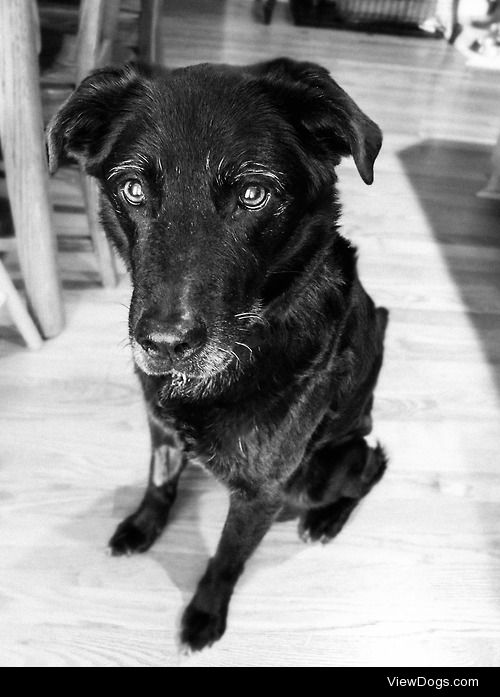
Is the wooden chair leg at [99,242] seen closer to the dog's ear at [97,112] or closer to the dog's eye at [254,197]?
the dog's ear at [97,112]

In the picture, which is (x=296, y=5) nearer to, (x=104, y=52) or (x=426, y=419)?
(x=104, y=52)

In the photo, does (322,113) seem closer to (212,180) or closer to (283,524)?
(212,180)

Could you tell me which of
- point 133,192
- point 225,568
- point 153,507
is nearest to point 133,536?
point 153,507

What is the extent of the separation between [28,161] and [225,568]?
1128 millimetres

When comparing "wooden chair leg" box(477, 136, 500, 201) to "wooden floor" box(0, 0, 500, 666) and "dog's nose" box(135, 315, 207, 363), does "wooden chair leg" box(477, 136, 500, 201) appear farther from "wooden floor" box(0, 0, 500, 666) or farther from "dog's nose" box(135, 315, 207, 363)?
"dog's nose" box(135, 315, 207, 363)

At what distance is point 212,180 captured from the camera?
88cm

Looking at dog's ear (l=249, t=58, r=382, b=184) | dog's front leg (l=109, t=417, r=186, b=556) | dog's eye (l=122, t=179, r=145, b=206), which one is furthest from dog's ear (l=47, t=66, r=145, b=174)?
dog's front leg (l=109, t=417, r=186, b=556)

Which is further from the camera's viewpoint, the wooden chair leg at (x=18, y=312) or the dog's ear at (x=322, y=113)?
the wooden chair leg at (x=18, y=312)

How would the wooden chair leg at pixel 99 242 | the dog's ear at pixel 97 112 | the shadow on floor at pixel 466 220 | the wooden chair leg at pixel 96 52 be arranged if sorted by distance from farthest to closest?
the shadow on floor at pixel 466 220
the wooden chair leg at pixel 99 242
the wooden chair leg at pixel 96 52
the dog's ear at pixel 97 112

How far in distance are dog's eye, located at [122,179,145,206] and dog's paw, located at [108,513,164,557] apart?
2.53 ft

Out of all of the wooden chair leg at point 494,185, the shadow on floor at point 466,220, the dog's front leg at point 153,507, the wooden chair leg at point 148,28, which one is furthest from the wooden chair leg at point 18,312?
the wooden chair leg at point 494,185

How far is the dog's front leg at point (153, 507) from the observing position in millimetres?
1340

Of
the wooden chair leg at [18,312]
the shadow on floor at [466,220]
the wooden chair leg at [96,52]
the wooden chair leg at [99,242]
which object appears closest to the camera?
the wooden chair leg at [96,52]
